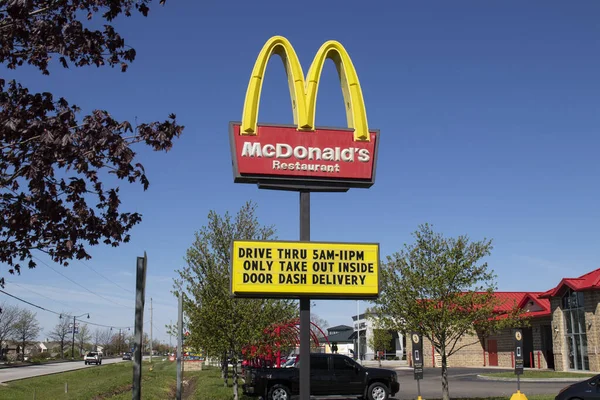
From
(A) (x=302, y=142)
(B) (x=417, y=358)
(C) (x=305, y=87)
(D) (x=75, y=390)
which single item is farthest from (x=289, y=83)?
(D) (x=75, y=390)

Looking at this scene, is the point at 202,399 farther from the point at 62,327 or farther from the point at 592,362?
the point at 62,327

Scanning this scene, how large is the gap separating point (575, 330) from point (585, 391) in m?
23.3

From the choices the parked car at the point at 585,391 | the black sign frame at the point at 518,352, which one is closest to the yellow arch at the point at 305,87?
the black sign frame at the point at 518,352

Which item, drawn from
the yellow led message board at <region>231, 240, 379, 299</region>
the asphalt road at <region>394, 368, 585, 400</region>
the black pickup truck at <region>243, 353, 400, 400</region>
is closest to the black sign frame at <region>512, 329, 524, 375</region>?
the black pickup truck at <region>243, 353, 400, 400</region>

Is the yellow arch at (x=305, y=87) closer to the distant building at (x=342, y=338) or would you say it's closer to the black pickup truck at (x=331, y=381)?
the black pickup truck at (x=331, y=381)

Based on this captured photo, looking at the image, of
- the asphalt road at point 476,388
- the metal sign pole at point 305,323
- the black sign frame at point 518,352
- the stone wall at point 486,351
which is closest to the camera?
the metal sign pole at point 305,323

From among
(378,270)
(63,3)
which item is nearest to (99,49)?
(63,3)

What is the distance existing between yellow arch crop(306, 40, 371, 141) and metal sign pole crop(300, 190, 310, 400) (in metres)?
1.50

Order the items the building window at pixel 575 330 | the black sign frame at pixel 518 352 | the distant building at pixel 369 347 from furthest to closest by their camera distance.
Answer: the distant building at pixel 369 347
the building window at pixel 575 330
the black sign frame at pixel 518 352

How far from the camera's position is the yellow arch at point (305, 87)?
38.0 ft

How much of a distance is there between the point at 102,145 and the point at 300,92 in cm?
492

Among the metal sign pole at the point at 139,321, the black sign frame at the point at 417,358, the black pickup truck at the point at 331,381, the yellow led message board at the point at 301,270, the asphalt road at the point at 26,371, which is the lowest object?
the asphalt road at the point at 26,371

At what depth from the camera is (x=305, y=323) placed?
11.6 meters

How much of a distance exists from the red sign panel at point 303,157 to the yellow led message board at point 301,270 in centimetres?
118
